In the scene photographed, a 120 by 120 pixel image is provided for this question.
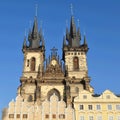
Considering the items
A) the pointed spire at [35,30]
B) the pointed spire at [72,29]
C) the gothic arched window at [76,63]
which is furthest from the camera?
the pointed spire at [35,30]

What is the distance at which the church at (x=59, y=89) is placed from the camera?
157ft

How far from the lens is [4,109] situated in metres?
48.9

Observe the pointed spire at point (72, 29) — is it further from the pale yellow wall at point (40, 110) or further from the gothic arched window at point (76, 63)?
the pale yellow wall at point (40, 110)

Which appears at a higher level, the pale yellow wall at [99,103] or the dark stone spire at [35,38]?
the dark stone spire at [35,38]

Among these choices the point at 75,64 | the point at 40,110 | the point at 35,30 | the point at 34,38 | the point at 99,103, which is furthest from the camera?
the point at 35,30

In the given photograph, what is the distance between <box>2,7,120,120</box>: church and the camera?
157ft

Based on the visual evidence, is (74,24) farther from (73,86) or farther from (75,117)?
(75,117)

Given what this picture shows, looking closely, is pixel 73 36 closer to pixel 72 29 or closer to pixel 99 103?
pixel 72 29

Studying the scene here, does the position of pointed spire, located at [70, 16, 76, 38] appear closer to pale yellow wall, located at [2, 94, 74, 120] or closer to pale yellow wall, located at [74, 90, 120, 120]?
pale yellow wall, located at [74, 90, 120, 120]

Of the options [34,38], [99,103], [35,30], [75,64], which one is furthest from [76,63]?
[99,103]

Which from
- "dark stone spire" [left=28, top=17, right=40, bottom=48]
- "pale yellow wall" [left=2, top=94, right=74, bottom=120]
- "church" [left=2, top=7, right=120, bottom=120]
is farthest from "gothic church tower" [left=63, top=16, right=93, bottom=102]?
"pale yellow wall" [left=2, top=94, right=74, bottom=120]

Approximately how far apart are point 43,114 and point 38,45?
2290 cm

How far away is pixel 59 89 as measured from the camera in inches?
2354

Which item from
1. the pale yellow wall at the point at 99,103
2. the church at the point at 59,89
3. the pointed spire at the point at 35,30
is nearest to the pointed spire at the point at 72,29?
the church at the point at 59,89
